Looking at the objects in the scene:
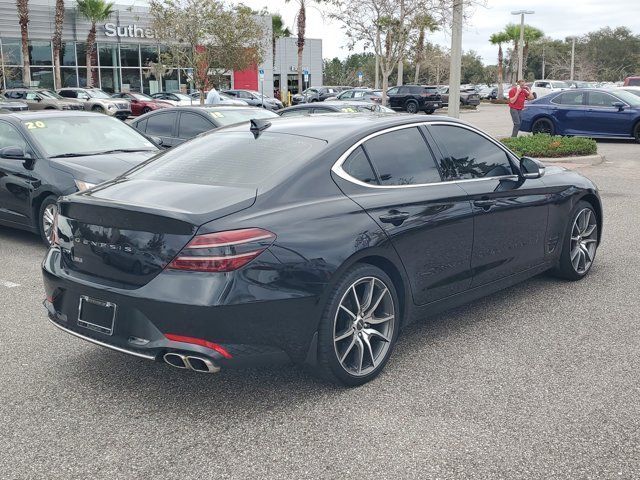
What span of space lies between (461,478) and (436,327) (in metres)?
2.12

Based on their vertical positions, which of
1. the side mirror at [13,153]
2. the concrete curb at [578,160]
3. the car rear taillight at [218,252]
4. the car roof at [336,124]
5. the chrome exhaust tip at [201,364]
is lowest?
the concrete curb at [578,160]

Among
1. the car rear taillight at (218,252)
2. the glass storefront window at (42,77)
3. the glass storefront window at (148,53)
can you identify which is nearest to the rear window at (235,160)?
the car rear taillight at (218,252)

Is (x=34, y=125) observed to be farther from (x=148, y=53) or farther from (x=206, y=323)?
(x=148, y=53)

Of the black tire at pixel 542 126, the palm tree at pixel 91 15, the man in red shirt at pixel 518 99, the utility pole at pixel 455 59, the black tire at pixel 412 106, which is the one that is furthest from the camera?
the palm tree at pixel 91 15

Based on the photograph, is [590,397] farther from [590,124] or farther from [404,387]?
[590,124]

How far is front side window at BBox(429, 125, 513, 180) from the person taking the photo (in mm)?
5023

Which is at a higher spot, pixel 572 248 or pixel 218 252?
pixel 218 252

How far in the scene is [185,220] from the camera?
3.66 metres

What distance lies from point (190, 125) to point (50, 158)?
373 cm

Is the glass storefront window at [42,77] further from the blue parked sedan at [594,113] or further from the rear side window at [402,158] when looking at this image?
the rear side window at [402,158]

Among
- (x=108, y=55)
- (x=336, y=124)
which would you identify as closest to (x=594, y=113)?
(x=336, y=124)

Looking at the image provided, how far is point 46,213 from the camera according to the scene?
7.94m

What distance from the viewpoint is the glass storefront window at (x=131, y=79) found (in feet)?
161

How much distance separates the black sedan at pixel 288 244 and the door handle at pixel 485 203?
0.04ft
